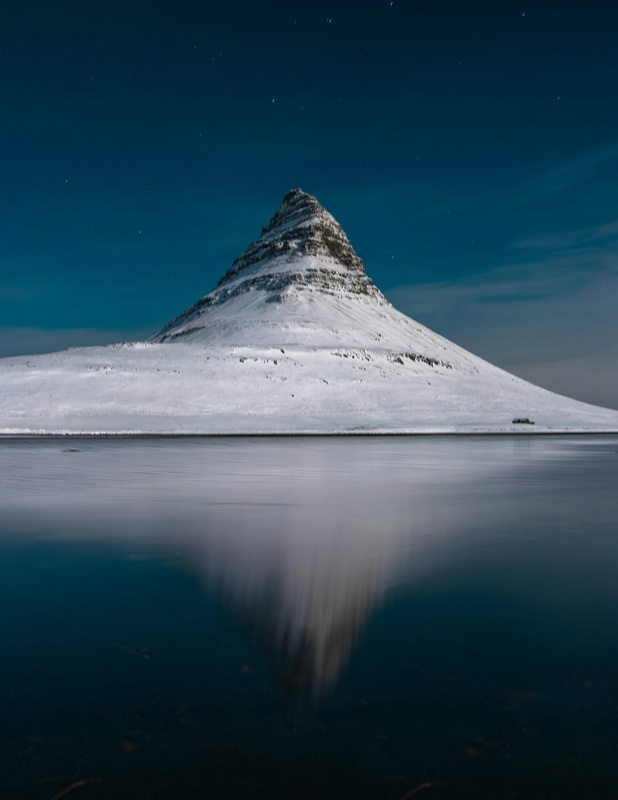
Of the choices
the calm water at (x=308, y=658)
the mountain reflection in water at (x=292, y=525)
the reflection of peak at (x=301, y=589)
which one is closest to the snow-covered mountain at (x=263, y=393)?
the mountain reflection in water at (x=292, y=525)

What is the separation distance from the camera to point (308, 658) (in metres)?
4.59

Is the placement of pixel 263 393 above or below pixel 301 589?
above

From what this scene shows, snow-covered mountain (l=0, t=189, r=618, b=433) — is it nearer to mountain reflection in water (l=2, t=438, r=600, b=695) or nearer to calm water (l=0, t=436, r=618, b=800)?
mountain reflection in water (l=2, t=438, r=600, b=695)

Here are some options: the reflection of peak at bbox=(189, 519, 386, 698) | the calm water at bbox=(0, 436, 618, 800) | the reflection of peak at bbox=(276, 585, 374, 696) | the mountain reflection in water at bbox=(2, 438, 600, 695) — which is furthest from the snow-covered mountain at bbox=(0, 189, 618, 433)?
the reflection of peak at bbox=(276, 585, 374, 696)

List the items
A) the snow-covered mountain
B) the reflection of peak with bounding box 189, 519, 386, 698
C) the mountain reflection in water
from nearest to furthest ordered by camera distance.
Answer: the reflection of peak with bounding box 189, 519, 386, 698, the mountain reflection in water, the snow-covered mountain

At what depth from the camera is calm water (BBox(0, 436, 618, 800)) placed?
317 centimetres

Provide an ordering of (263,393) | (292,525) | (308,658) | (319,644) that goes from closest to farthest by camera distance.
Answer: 1. (308,658)
2. (319,644)
3. (292,525)
4. (263,393)

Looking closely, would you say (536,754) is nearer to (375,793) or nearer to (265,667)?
(375,793)

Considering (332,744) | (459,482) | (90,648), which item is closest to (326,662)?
(332,744)

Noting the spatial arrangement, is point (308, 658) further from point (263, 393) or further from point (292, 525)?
point (263, 393)

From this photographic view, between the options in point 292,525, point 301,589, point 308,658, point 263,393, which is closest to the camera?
point 308,658

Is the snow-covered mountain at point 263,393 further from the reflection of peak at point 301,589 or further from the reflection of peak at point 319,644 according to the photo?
the reflection of peak at point 319,644

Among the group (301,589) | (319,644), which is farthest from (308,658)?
(301,589)

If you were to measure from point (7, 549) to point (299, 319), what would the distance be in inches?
6243
